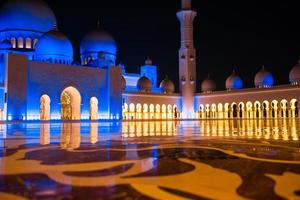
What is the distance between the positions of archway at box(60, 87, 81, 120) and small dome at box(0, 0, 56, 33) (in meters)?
5.13

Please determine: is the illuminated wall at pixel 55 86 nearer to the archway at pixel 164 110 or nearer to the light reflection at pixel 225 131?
the archway at pixel 164 110

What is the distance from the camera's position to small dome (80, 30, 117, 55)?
89.6ft

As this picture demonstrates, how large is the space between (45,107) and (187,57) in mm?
13923

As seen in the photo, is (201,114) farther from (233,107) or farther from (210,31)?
(210,31)

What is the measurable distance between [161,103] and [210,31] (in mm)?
8076

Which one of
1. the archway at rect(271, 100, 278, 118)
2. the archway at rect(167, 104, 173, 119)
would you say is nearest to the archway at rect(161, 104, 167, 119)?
the archway at rect(167, 104, 173, 119)

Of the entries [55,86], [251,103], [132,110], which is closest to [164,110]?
[132,110]

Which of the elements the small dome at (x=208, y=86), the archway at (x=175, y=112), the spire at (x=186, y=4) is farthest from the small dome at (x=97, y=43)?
the small dome at (x=208, y=86)

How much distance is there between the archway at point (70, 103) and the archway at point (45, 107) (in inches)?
49.4

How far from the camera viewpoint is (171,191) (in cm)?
205

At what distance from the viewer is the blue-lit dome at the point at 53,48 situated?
74.8ft

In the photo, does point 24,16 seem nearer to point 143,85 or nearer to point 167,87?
point 143,85

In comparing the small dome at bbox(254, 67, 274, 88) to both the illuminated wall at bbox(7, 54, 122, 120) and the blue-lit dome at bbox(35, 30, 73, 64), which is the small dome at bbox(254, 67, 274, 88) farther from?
the blue-lit dome at bbox(35, 30, 73, 64)

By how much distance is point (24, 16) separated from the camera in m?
24.0
